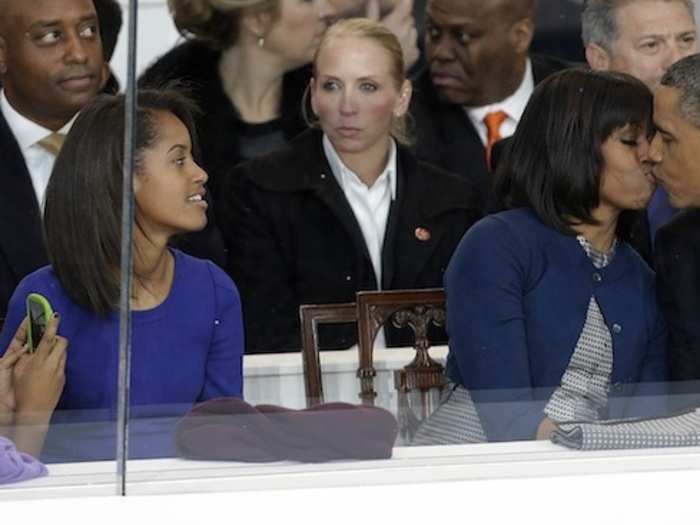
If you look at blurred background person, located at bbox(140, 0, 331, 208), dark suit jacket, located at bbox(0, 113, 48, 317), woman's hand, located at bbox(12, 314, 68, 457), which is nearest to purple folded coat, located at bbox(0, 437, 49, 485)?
woman's hand, located at bbox(12, 314, 68, 457)

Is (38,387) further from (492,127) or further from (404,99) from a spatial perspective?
(492,127)

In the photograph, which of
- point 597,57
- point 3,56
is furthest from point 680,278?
point 3,56

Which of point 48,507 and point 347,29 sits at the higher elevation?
point 347,29

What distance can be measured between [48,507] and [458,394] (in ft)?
2.79

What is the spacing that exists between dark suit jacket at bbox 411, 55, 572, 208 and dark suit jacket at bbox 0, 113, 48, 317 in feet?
2.56

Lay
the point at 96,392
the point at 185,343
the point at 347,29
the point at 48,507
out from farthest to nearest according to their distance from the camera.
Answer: the point at 347,29 → the point at 185,343 → the point at 96,392 → the point at 48,507

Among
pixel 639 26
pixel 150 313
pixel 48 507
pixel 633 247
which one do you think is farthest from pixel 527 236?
pixel 48 507

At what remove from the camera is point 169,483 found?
3.21 m

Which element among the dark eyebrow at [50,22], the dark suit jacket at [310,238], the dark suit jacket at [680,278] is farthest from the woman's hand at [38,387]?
the dark suit jacket at [680,278]

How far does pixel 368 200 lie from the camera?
12.8 feet

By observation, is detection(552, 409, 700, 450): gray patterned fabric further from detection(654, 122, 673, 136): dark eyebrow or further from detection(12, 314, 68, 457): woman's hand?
detection(12, 314, 68, 457): woman's hand

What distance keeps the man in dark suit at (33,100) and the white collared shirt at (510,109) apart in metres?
0.85

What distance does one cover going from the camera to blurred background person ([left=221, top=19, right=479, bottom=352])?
3.82m

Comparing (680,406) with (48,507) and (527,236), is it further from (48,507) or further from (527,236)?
(48,507)
